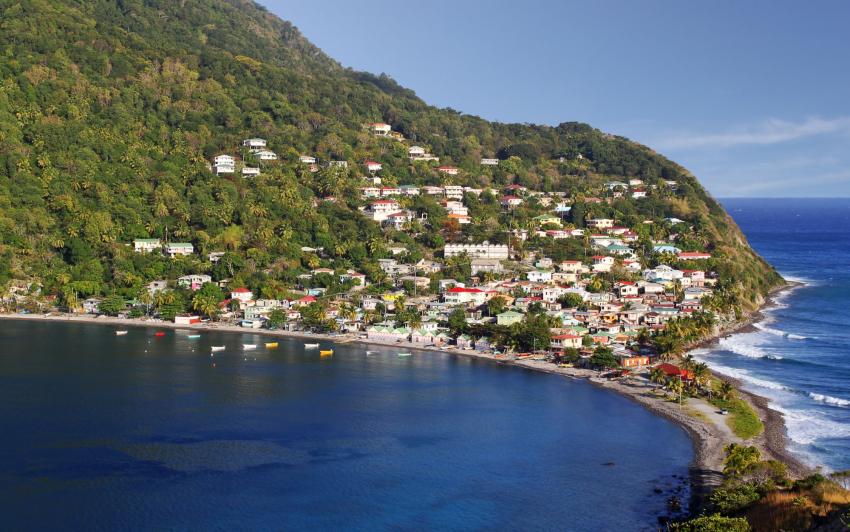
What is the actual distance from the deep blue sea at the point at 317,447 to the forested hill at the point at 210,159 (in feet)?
97.7

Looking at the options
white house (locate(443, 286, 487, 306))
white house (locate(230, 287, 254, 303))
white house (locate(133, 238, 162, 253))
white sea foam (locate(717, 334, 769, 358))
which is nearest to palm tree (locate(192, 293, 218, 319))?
white house (locate(230, 287, 254, 303))

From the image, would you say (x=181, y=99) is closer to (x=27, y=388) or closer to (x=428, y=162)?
(x=428, y=162)

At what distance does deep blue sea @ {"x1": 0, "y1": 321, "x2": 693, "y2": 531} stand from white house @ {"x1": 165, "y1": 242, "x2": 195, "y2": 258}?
29434mm

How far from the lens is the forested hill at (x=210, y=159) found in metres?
92.4

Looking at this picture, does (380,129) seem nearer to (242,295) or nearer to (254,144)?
(254,144)

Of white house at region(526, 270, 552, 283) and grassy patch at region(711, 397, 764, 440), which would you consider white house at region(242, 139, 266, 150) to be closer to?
white house at region(526, 270, 552, 283)

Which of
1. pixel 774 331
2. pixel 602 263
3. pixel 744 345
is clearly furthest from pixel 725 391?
pixel 602 263

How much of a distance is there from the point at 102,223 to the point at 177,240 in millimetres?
8502

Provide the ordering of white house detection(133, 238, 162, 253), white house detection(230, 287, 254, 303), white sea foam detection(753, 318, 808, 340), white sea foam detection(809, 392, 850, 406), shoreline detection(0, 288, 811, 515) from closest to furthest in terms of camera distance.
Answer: shoreline detection(0, 288, 811, 515) < white sea foam detection(809, 392, 850, 406) < white sea foam detection(753, 318, 808, 340) < white house detection(230, 287, 254, 303) < white house detection(133, 238, 162, 253)

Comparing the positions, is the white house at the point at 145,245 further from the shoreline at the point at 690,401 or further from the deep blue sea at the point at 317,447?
the deep blue sea at the point at 317,447

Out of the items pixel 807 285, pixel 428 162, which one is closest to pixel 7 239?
pixel 428 162

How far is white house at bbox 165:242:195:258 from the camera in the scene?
9344 cm

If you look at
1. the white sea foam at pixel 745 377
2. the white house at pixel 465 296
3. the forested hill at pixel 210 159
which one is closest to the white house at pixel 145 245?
the forested hill at pixel 210 159

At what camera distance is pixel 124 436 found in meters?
45.0
